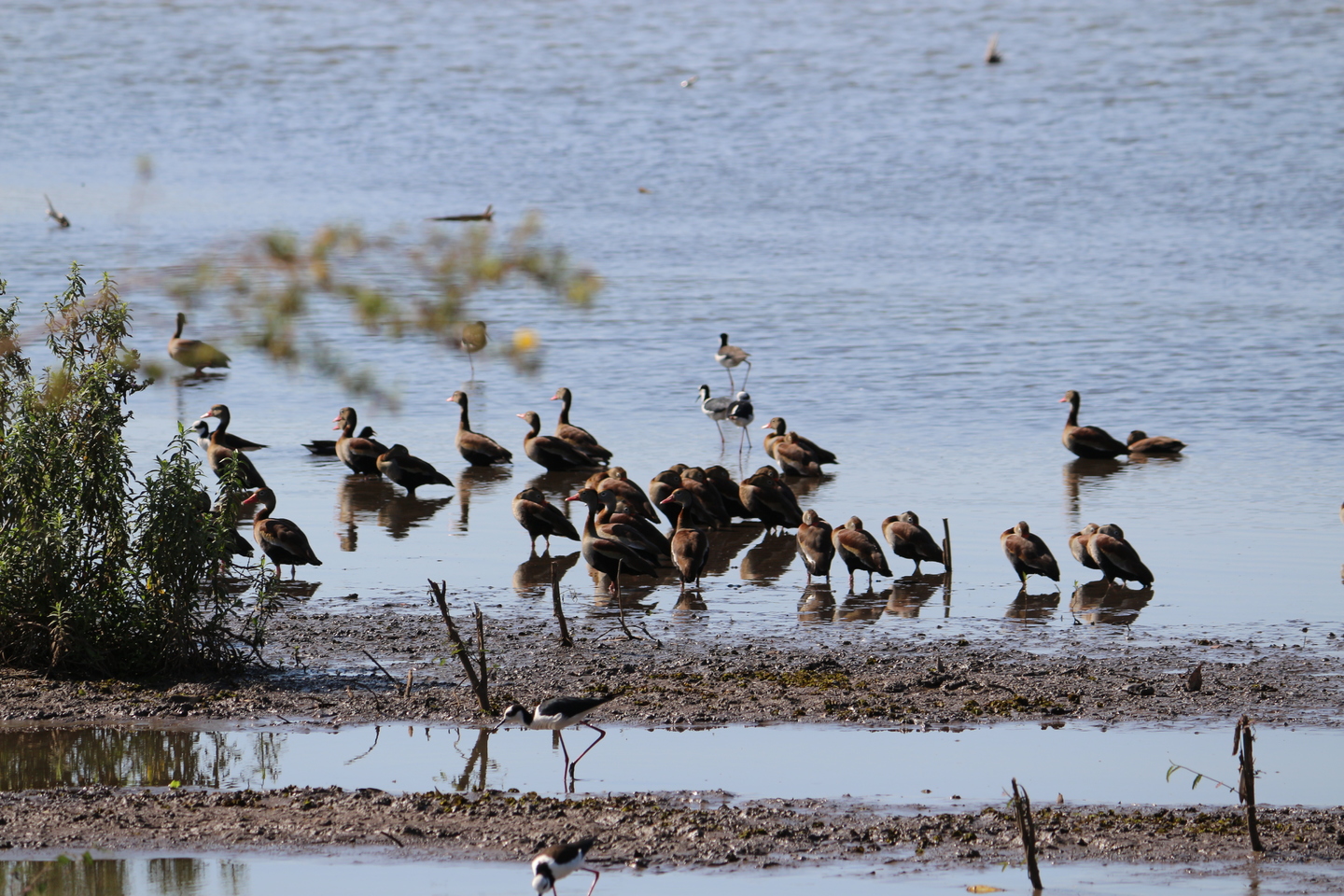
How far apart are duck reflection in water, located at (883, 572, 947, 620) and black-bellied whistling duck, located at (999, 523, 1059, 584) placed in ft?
2.02

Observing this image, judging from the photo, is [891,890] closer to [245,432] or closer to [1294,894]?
[1294,894]

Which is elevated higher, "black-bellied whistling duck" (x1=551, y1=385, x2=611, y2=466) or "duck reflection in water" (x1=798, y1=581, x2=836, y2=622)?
"black-bellied whistling duck" (x1=551, y1=385, x2=611, y2=466)

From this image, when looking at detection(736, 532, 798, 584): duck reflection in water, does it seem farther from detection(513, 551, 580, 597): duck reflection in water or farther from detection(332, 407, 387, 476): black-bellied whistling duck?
detection(332, 407, 387, 476): black-bellied whistling duck

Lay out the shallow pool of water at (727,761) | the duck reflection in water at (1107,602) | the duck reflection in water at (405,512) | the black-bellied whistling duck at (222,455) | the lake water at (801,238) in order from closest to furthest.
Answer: the shallow pool of water at (727,761)
the duck reflection in water at (1107,602)
the lake water at (801,238)
the duck reflection in water at (405,512)
the black-bellied whistling duck at (222,455)

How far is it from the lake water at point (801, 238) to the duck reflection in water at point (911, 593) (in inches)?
2.8

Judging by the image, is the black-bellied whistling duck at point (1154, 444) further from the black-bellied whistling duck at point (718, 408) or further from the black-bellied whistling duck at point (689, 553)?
the black-bellied whistling duck at point (689, 553)

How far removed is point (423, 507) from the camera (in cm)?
1803

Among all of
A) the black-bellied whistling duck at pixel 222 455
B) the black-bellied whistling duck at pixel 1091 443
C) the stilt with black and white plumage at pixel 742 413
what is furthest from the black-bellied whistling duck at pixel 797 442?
the black-bellied whistling duck at pixel 222 455

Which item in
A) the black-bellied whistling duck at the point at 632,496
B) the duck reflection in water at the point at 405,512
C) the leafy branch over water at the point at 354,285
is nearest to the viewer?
the leafy branch over water at the point at 354,285

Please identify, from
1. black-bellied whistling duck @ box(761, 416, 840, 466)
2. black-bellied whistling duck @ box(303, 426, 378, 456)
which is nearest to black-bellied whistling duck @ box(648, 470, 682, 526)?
black-bellied whistling duck @ box(761, 416, 840, 466)

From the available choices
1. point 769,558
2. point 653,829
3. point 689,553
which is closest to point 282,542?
point 689,553

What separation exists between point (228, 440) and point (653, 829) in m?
12.0

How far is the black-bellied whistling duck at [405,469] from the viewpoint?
18.3m

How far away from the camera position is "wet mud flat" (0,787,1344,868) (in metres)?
8.41
